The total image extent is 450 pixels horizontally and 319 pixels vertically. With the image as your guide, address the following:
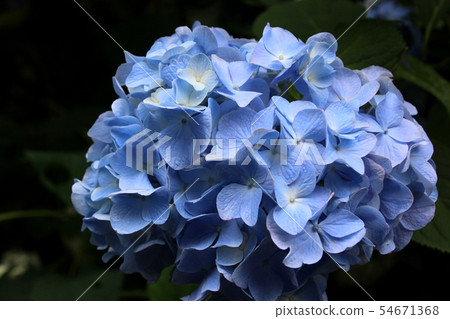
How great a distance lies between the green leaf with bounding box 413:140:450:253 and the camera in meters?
0.62

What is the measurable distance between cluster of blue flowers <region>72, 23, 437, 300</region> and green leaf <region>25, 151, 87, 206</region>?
423mm

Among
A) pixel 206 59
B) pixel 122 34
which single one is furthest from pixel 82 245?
pixel 206 59

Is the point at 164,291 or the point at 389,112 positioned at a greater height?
the point at 389,112

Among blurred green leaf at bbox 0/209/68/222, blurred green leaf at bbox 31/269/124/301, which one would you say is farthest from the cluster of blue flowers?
blurred green leaf at bbox 0/209/68/222

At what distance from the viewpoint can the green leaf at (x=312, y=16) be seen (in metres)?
0.75

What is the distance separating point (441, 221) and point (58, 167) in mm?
706

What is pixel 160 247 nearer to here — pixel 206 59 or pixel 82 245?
pixel 206 59

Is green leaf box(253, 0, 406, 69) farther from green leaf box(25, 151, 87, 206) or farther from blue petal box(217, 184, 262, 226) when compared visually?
green leaf box(25, 151, 87, 206)

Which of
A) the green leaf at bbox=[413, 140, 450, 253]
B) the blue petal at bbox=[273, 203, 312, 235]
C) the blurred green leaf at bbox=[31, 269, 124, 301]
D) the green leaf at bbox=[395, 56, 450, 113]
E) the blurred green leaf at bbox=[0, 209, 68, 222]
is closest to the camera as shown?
the blue petal at bbox=[273, 203, 312, 235]

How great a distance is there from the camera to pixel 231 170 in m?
0.48

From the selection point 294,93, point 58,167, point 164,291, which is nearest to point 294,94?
point 294,93

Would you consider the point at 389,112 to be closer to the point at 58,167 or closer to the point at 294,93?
the point at 294,93

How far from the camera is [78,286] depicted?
96 cm

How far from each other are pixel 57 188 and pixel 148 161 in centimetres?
49
